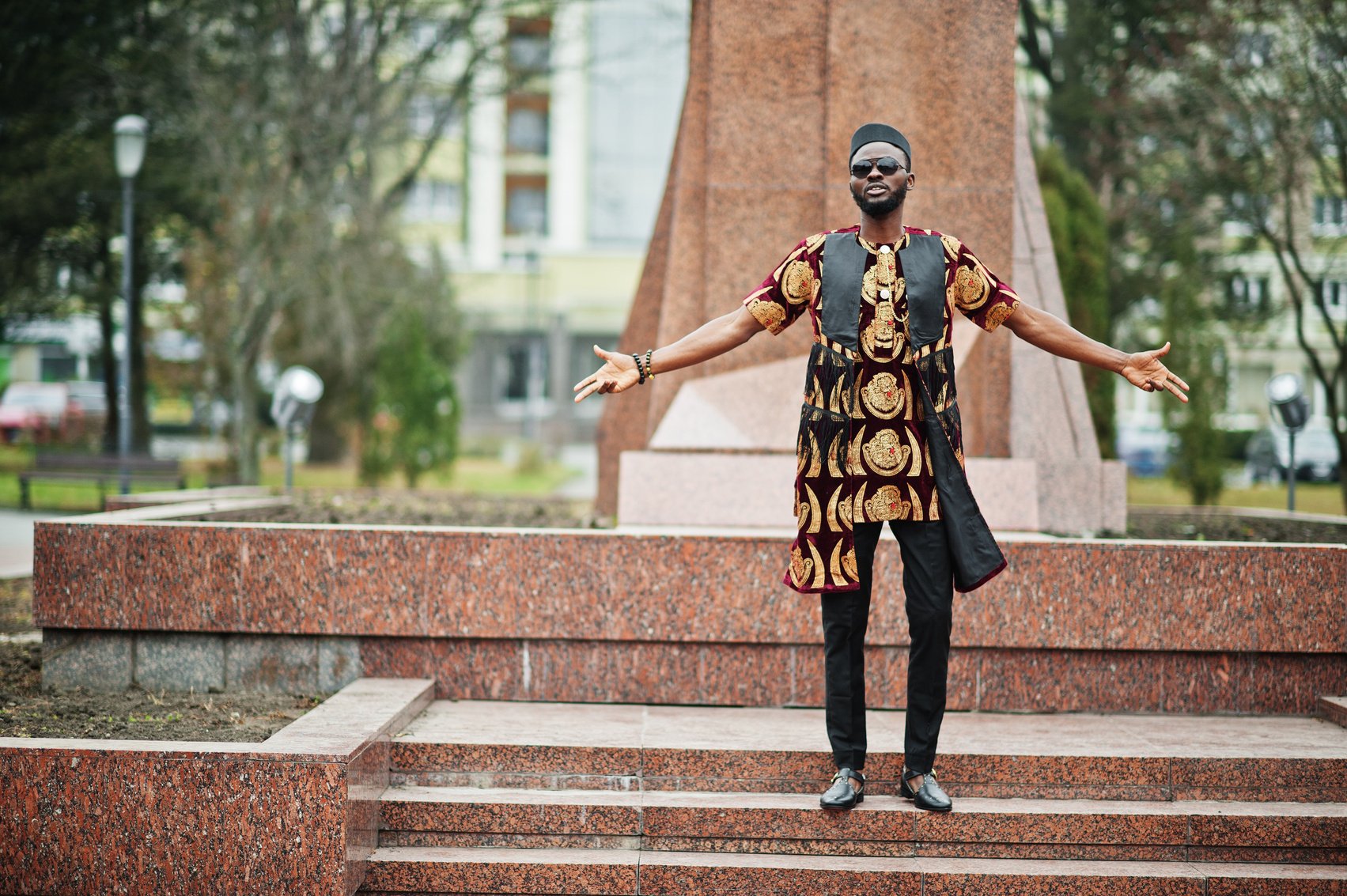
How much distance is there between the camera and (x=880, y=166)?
4.25 meters

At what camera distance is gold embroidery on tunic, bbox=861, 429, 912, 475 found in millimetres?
4352

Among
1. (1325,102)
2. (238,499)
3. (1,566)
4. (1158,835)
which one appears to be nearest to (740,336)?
(1158,835)

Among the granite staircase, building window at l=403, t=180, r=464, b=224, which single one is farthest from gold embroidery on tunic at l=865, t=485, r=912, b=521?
building window at l=403, t=180, r=464, b=224

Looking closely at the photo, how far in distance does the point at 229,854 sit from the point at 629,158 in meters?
42.4

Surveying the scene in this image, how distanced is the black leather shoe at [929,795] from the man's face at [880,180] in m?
1.93

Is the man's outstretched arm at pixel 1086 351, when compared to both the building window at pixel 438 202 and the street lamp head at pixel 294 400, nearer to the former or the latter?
the street lamp head at pixel 294 400

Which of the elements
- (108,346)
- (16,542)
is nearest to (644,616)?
(16,542)

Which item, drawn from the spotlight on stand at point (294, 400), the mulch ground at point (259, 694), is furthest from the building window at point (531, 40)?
the spotlight on stand at point (294, 400)

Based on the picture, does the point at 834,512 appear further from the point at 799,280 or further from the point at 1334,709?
the point at 1334,709

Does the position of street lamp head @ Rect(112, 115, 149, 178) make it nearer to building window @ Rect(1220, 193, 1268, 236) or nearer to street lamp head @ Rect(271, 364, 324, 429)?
street lamp head @ Rect(271, 364, 324, 429)

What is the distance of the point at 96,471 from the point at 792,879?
53.6ft

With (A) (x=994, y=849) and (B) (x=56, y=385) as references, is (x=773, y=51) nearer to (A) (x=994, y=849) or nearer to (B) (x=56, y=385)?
(A) (x=994, y=849)

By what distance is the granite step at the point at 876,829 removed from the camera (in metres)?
4.53

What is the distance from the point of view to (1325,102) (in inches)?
579
